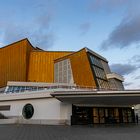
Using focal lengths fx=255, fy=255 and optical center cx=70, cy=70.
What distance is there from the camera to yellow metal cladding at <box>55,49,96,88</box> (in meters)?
46.7

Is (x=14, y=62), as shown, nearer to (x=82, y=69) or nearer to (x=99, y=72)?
(x=82, y=69)

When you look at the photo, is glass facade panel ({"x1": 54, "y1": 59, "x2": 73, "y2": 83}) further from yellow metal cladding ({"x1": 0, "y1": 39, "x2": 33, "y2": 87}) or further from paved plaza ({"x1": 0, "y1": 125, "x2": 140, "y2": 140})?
paved plaza ({"x1": 0, "y1": 125, "x2": 140, "y2": 140})

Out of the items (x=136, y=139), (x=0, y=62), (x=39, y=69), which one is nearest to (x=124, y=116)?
(x=136, y=139)

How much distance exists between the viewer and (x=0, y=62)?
58.4 m

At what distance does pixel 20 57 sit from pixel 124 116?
2928 centimetres

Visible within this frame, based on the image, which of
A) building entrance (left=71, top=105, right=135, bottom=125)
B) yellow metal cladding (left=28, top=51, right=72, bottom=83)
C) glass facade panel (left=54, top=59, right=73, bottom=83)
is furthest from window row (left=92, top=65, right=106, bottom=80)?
building entrance (left=71, top=105, right=135, bottom=125)

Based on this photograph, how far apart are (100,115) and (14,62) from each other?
95.3 ft

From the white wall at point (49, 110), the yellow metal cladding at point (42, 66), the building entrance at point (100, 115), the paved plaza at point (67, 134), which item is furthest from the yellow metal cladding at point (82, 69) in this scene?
the paved plaza at point (67, 134)

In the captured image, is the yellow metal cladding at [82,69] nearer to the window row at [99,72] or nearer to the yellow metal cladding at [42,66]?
the window row at [99,72]

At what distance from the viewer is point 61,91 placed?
28844 mm

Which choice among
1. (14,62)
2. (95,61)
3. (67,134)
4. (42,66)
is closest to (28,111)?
(67,134)

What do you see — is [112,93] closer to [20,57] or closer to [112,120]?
[112,120]

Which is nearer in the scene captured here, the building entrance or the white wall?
the white wall

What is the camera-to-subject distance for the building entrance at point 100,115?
1247 inches
